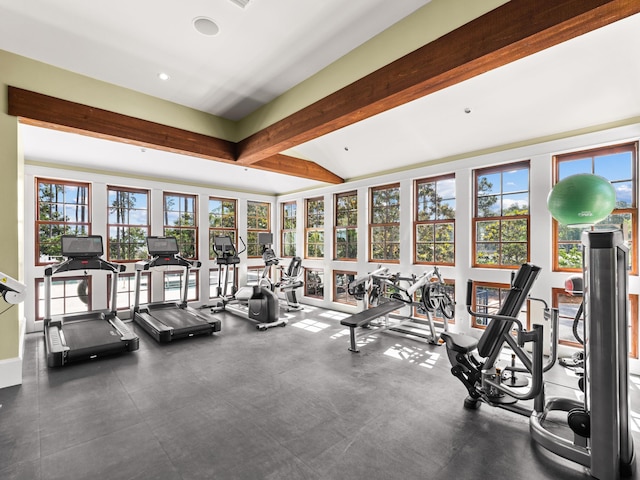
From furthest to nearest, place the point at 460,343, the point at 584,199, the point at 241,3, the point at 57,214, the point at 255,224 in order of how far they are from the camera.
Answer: the point at 255,224 → the point at 57,214 → the point at 460,343 → the point at 584,199 → the point at 241,3

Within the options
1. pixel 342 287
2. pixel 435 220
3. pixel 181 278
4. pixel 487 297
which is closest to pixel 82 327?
pixel 181 278

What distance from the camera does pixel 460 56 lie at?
2.50 m

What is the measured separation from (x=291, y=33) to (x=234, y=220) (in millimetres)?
6017

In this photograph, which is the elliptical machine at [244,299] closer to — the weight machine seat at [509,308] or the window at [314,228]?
the window at [314,228]

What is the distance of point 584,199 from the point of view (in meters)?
2.97

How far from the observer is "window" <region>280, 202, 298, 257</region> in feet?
29.3

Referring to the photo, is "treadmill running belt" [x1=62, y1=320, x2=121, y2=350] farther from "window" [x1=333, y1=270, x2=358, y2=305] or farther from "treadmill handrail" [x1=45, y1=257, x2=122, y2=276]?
"window" [x1=333, y1=270, x2=358, y2=305]

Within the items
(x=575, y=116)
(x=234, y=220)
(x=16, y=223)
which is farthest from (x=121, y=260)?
(x=575, y=116)

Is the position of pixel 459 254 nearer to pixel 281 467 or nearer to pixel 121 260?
pixel 281 467

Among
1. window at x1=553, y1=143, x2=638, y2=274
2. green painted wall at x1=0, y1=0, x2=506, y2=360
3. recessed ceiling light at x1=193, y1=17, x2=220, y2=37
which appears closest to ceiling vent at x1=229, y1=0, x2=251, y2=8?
recessed ceiling light at x1=193, y1=17, x2=220, y2=37

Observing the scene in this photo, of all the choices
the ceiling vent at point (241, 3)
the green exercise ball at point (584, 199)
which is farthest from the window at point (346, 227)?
the ceiling vent at point (241, 3)

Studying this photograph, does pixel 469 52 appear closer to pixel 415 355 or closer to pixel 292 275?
pixel 415 355

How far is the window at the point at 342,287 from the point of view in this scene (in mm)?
7358

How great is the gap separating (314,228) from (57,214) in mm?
5282
